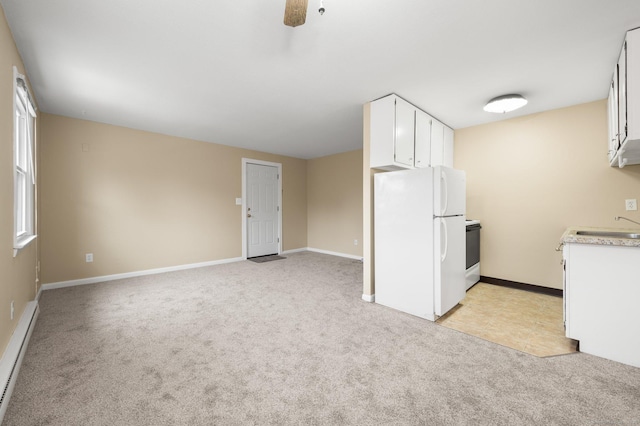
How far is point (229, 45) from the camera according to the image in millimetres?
2076

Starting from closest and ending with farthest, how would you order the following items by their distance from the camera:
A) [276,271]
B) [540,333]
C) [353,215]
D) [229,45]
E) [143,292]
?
[229,45] < [540,333] < [143,292] < [276,271] < [353,215]

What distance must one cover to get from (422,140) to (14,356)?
415 centimetres

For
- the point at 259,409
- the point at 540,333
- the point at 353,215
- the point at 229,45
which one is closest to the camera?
the point at 259,409

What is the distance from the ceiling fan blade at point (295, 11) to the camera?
48.9 inches

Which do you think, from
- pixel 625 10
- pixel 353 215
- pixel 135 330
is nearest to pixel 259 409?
pixel 135 330

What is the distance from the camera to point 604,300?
6.29 ft

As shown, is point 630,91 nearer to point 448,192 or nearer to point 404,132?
point 448,192

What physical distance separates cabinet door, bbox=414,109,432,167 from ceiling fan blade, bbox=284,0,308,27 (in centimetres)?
236

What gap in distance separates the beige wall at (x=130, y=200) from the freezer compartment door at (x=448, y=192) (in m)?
3.99

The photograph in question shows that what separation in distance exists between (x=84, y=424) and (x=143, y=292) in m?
2.33

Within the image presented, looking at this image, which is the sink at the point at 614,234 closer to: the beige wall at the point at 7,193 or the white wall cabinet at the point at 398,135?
the white wall cabinet at the point at 398,135

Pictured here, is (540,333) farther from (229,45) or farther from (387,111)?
(229,45)

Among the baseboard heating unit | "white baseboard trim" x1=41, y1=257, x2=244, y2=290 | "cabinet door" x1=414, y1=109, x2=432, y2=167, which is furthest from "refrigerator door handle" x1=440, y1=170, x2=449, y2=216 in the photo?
"white baseboard trim" x1=41, y1=257, x2=244, y2=290

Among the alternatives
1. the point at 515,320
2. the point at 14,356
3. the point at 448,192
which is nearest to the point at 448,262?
the point at 448,192
